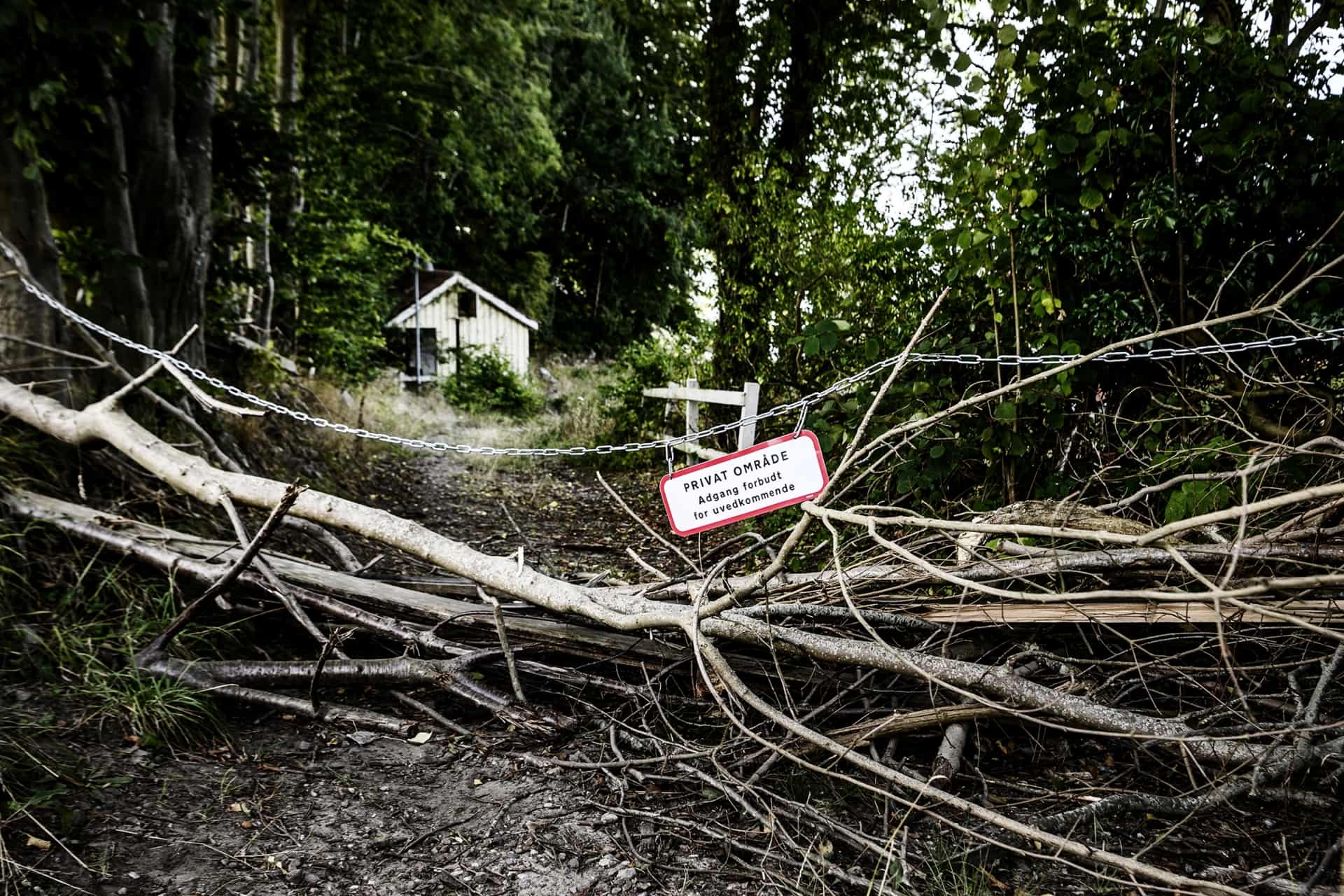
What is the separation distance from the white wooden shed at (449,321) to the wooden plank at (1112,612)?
2297 centimetres

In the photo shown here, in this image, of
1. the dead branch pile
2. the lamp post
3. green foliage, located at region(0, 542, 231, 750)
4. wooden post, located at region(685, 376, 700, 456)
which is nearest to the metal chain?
the dead branch pile

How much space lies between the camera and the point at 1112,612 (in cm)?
290

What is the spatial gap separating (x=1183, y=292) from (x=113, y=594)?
17.5 feet

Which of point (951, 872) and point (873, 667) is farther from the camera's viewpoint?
point (873, 667)

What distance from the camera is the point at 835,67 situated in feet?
26.5

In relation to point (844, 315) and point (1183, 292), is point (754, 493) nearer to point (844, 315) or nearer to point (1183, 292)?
point (1183, 292)

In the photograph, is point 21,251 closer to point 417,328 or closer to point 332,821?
point 332,821

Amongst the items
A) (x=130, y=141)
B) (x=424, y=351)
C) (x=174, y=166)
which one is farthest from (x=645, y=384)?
(x=424, y=351)

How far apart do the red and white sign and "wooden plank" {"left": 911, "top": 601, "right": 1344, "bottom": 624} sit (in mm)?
999

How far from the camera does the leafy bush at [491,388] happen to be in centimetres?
2062

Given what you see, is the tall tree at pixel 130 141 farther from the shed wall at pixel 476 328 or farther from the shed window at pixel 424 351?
the shed window at pixel 424 351

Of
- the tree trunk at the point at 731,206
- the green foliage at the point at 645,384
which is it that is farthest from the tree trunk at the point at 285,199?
the tree trunk at the point at 731,206

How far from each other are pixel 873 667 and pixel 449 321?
25.5 metres

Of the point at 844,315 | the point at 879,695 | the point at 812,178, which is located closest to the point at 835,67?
the point at 812,178
